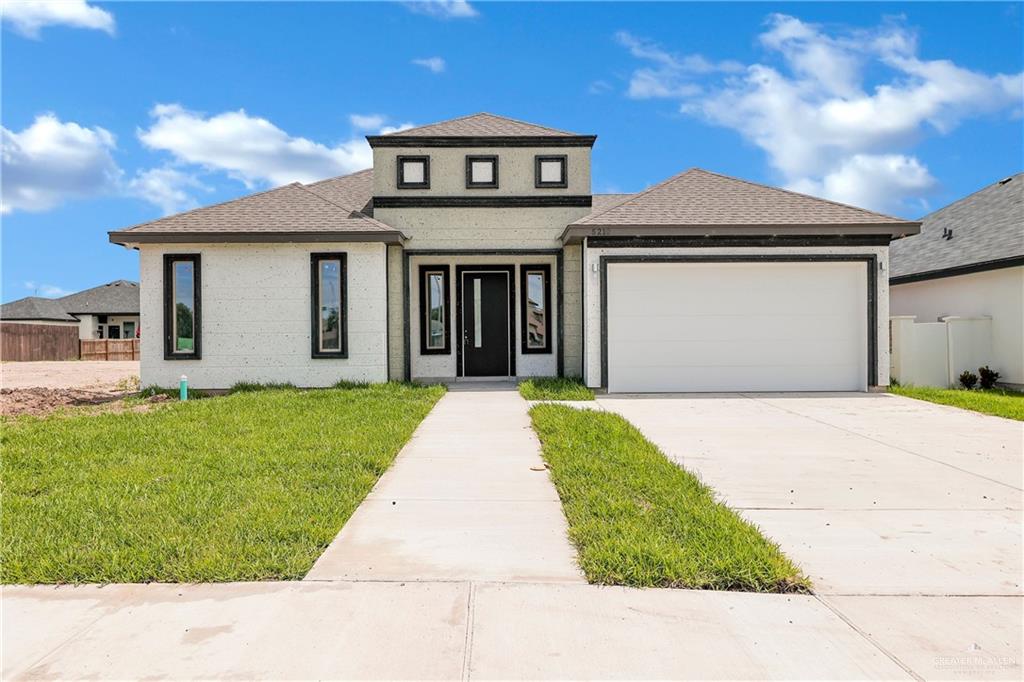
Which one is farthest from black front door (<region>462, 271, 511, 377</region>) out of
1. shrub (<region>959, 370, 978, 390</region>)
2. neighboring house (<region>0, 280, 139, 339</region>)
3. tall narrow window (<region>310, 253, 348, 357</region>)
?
neighboring house (<region>0, 280, 139, 339</region>)

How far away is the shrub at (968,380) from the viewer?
12453 millimetres

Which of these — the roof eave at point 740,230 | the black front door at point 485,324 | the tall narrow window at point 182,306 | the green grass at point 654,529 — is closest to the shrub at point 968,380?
the roof eave at point 740,230

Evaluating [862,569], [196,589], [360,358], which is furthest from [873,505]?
[360,358]

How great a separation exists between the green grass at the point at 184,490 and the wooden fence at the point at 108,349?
2589 centimetres

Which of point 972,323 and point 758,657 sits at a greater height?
point 972,323

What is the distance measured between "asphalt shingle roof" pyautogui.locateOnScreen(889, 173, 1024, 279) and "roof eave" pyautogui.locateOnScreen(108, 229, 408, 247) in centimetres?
1244

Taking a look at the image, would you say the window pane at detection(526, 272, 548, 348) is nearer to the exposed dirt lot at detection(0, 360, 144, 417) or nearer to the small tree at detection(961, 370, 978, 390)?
the exposed dirt lot at detection(0, 360, 144, 417)

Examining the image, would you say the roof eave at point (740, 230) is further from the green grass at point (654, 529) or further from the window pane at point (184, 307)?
the window pane at point (184, 307)

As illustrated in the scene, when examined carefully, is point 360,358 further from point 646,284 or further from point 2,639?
point 2,639

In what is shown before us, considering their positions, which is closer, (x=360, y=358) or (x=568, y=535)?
(x=568, y=535)

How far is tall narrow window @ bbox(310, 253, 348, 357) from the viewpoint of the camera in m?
11.7

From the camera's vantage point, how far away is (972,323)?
12625 millimetres

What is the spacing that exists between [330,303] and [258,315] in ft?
4.53

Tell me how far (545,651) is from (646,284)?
31.7 feet
